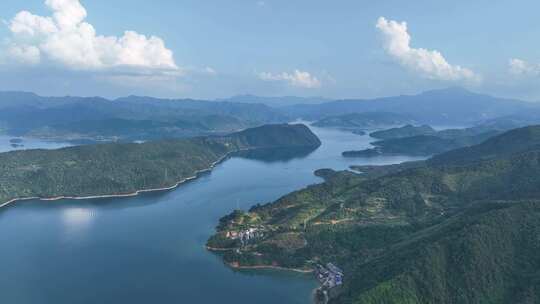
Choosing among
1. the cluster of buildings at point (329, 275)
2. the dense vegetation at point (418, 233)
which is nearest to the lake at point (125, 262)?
the cluster of buildings at point (329, 275)

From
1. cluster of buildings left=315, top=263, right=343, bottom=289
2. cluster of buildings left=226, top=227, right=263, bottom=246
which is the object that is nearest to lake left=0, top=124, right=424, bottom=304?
cluster of buildings left=315, top=263, right=343, bottom=289

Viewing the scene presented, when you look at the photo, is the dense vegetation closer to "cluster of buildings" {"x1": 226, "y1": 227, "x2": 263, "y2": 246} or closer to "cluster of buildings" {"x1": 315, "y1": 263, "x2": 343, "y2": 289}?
"cluster of buildings" {"x1": 226, "y1": 227, "x2": 263, "y2": 246}

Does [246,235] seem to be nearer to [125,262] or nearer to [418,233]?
[125,262]

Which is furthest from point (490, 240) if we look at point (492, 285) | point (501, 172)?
point (501, 172)

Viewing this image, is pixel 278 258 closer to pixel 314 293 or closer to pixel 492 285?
pixel 314 293

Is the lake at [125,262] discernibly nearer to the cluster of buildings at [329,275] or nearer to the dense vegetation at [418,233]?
the cluster of buildings at [329,275]

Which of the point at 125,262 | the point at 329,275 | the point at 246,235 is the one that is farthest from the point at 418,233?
the point at 125,262
